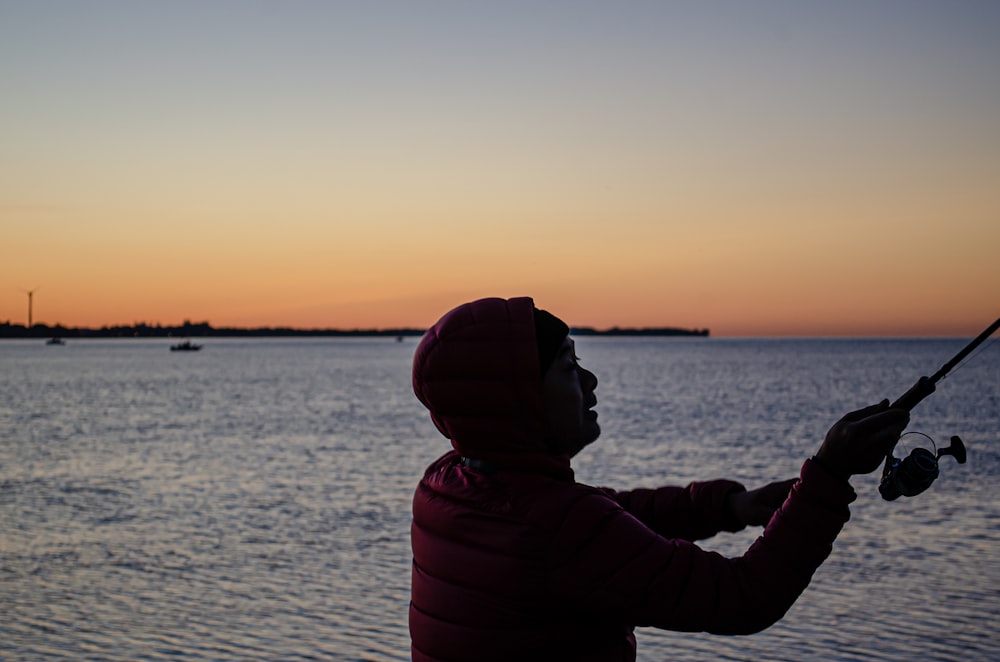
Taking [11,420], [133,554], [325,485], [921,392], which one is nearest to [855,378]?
[11,420]

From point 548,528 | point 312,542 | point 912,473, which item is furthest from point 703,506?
point 312,542

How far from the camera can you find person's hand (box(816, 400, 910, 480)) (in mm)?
1732

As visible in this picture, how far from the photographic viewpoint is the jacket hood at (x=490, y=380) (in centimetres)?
198

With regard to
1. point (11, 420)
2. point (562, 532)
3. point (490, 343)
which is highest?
point (490, 343)

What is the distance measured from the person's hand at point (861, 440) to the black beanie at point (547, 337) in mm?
541

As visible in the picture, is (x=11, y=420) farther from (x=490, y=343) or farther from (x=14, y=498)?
(x=490, y=343)

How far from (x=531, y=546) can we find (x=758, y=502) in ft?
2.05

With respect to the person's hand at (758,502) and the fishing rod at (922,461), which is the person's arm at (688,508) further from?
the fishing rod at (922,461)

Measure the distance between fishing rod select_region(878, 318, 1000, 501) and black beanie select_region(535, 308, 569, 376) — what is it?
730mm

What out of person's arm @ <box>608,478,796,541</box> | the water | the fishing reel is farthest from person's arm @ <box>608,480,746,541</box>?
the water

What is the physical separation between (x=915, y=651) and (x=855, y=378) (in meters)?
83.6

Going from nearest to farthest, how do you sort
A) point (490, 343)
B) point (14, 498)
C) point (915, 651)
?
point (490, 343)
point (915, 651)
point (14, 498)

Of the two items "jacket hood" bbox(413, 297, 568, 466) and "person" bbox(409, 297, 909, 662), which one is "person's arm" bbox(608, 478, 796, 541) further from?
"jacket hood" bbox(413, 297, 568, 466)

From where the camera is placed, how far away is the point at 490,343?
1.99 meters
